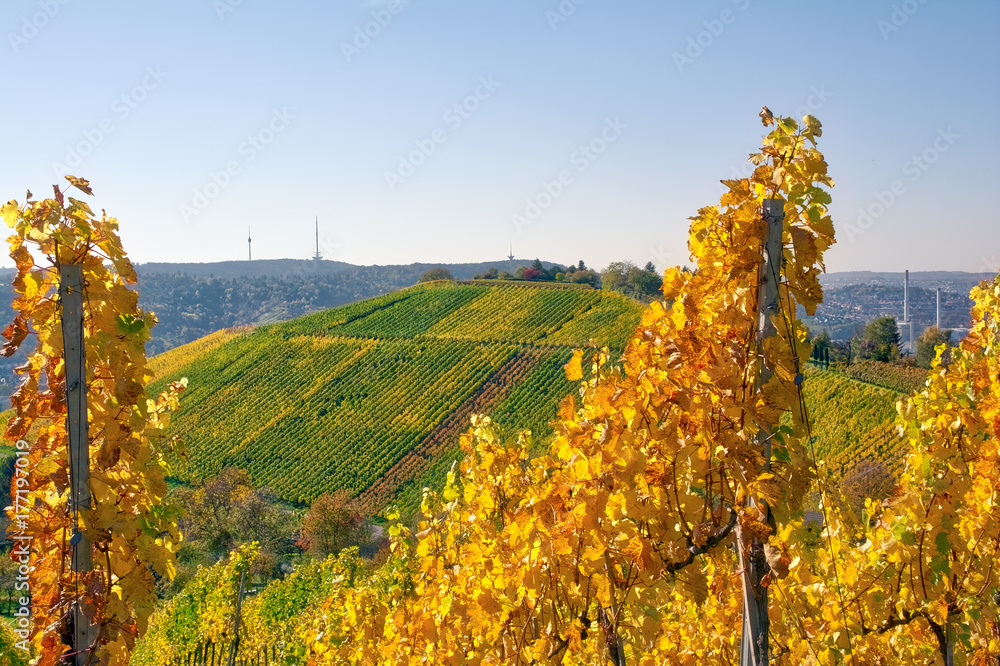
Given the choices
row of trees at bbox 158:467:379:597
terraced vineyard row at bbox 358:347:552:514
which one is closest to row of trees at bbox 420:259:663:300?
terraced vineyard row at bbox 358:347:552:514

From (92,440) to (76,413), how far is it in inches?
7.0

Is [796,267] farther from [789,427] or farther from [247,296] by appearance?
[247,296]

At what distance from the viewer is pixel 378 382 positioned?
40.2 meters

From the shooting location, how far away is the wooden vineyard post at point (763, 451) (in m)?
2.08

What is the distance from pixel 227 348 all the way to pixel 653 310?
52.2 m

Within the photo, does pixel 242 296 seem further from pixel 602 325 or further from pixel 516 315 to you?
pixel 602 325

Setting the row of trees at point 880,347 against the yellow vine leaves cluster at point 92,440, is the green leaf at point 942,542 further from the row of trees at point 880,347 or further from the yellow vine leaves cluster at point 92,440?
the row of trees at point 880,347

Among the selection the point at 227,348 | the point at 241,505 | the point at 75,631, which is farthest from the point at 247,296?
the point at 75,631

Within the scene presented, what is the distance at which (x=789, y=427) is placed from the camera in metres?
2.11

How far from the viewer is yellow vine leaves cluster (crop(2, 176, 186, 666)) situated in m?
2.29

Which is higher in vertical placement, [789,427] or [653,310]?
[653,310]

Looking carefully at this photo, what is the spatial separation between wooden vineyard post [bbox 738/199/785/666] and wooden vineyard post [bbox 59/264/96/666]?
214 cm
